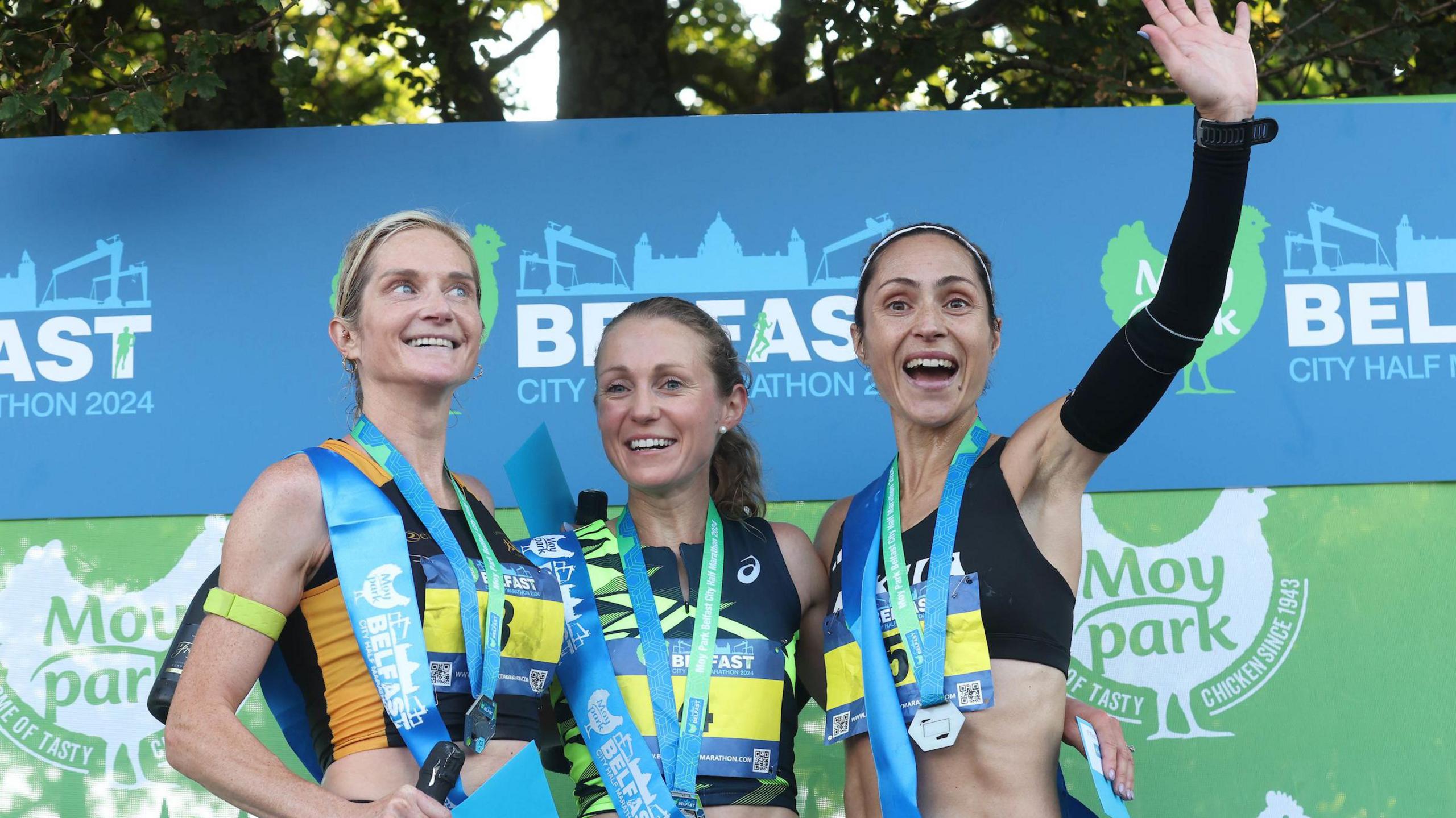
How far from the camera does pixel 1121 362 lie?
2303mm

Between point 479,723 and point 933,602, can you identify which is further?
point 933,602

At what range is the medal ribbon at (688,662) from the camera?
2.58m

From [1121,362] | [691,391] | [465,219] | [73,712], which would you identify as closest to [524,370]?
[465,219]

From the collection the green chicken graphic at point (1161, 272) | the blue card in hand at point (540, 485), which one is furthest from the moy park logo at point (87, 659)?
the green chicken graphic at point (1161, 272)

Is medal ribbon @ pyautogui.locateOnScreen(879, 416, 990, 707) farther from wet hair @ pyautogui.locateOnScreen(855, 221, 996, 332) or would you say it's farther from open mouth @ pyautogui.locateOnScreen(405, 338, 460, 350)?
open mouth @ pyautogui.locateOnScreen(405, 338, 460, 350)

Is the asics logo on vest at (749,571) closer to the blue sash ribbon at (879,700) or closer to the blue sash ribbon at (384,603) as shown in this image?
the blue sash ribbon at (879,700)

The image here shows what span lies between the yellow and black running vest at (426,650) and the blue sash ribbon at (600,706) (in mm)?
173

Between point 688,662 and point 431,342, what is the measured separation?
79 cm

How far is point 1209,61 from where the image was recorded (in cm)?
221

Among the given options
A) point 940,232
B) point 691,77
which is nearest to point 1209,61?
point 940,232

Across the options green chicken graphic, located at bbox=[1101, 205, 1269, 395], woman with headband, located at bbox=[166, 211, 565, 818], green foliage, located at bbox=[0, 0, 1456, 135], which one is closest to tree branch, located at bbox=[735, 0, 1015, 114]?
green foliage, located at bbox=[0, 0, 1456, 135]

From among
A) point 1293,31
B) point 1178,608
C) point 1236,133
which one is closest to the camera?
point 1236,133

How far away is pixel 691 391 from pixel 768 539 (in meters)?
0.36

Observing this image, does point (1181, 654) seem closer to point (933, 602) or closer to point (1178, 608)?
point (1178, 608)
